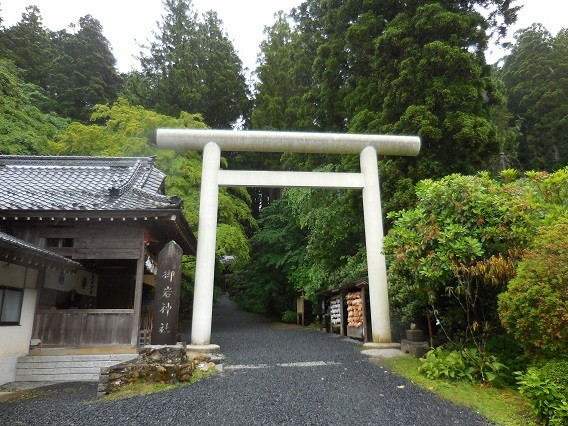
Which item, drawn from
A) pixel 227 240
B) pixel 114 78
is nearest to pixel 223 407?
pixel 227 240

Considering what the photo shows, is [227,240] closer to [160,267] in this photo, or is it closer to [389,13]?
[160,267]

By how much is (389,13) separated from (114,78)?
1983 centimetres

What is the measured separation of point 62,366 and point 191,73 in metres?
17.5

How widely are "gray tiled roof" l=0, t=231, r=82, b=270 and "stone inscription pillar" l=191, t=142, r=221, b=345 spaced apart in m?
2.67

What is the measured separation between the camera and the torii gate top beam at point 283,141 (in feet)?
29.6

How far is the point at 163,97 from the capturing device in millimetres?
19438

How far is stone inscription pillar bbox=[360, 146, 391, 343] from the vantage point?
8.32m

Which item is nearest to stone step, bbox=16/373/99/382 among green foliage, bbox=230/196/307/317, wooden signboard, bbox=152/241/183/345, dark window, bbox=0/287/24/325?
dark window, bbox=0/287/24/325

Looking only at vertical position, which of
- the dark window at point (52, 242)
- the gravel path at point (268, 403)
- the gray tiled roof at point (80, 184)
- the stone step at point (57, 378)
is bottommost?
the stone step at point (57, 378)

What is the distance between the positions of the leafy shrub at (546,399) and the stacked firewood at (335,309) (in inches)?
351

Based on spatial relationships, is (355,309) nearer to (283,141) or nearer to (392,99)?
(283,141)

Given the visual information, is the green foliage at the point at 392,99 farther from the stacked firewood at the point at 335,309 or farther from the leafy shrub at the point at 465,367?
the leafy shrub at the point at 465,367

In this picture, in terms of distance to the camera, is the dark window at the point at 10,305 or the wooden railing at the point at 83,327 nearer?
the dark window at the point at 10,305

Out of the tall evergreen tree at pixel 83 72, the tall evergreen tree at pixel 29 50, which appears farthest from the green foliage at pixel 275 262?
the tall evergreen tree at pixel 29 50
